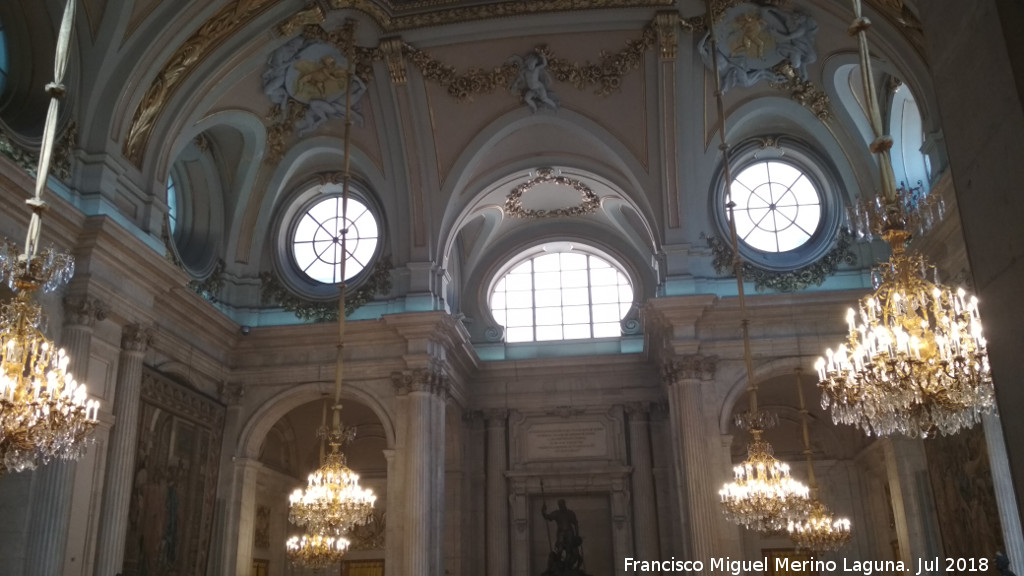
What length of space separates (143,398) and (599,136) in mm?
8837

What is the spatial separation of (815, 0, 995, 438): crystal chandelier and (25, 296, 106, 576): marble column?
901cm

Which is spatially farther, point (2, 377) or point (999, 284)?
point (2, 377)

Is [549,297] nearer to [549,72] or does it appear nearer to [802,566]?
[549,72]

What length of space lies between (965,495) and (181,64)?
12735mm

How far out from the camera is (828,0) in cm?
1248

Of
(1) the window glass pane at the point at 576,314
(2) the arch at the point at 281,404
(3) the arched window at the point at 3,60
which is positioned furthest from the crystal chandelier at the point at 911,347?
(1) the window glass pane at the point at 576,314

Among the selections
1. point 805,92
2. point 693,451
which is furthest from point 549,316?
point 805,92

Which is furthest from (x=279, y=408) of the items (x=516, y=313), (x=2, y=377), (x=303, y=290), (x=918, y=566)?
(x=918, y=566)

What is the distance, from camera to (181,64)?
12656 millimetres

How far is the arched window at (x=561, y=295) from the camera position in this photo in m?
20.3

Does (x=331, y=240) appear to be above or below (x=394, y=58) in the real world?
below

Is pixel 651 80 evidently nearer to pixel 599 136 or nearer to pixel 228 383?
pixel 599 136

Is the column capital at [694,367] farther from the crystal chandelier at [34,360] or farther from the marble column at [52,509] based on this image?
the crystal chandelier at [34,360]

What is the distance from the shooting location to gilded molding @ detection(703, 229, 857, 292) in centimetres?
1546
